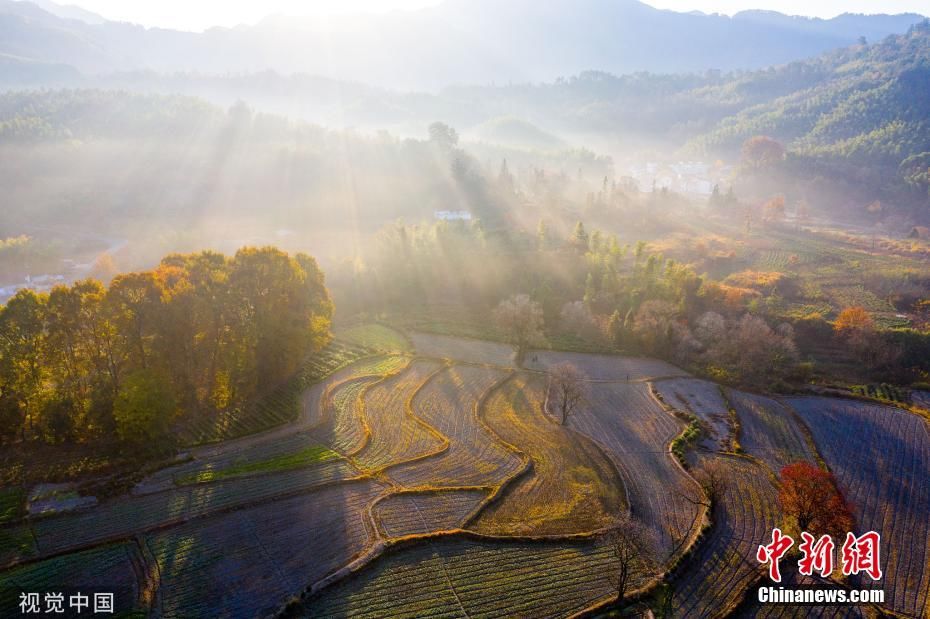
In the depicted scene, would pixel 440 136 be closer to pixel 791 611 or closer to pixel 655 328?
pixel 655 328

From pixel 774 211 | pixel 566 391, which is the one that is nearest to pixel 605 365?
pixel 566 391

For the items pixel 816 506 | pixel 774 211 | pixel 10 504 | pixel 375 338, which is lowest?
pixel 10 504

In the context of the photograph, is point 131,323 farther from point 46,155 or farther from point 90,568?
point 46,155

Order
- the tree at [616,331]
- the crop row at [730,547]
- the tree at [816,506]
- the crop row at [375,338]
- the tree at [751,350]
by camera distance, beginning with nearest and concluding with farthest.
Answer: the crop row at [730,547] → the tree at [816,506] → the tree at [751,350] → the crop row at [375,338] → the tree at [616,331]

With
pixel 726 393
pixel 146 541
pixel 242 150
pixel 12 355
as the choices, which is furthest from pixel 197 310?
pixel 242 150

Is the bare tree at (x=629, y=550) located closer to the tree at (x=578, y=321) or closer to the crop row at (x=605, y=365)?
the crop row at (x=605, y=365)

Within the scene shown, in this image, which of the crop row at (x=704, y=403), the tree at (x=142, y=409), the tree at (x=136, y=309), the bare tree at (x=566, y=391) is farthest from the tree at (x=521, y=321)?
the tree at (x=136, y=309)

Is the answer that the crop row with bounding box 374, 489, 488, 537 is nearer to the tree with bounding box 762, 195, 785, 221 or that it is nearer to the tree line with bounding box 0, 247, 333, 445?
the tree line with bounding box 0, 247, 333, 445
